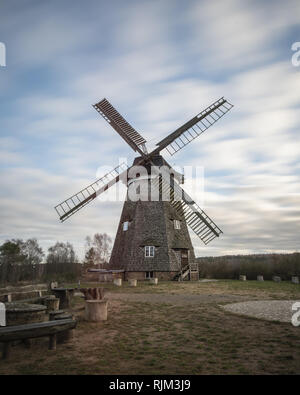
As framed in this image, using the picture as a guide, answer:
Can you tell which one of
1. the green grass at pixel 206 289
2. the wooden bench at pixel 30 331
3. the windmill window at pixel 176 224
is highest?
the windmill window at pixel 176 224

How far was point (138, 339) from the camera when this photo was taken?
7.39 metres

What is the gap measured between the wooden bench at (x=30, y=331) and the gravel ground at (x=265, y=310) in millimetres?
6270

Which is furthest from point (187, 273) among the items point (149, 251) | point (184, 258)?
point (149, 251)

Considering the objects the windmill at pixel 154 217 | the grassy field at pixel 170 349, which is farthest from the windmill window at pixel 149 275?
the grassy field at pixel 170 349

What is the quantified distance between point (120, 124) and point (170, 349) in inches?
723

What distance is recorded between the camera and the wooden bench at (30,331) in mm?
5789

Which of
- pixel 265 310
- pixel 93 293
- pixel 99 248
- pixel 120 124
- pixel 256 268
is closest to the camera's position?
pixel 93 293

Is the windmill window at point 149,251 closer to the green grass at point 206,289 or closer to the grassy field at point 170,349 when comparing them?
the green grass at point 206,289

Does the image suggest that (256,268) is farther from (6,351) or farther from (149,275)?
(6,351)

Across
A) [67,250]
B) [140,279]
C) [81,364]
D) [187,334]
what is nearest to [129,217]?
[140,279]

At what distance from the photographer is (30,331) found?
602 cm

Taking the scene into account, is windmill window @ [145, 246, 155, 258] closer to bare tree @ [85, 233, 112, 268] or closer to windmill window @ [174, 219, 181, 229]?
windmill window @ [174, 219, 181, 229]

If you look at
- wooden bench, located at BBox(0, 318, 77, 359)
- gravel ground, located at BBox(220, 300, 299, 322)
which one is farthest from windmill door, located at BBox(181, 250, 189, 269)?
wooden bench, located at BBox(0, 318, 77, 359)

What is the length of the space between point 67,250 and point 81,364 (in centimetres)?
6178
